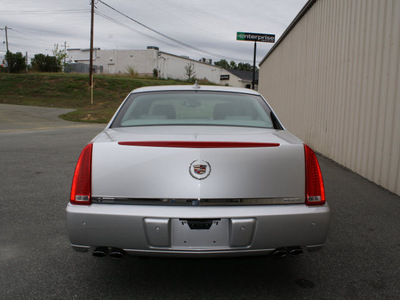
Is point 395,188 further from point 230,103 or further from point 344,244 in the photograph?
point 230,103

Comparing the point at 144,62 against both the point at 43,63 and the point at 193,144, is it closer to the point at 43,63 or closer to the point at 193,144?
the point at 43,63

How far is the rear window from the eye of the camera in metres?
3.09

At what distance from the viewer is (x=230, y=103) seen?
3441mm

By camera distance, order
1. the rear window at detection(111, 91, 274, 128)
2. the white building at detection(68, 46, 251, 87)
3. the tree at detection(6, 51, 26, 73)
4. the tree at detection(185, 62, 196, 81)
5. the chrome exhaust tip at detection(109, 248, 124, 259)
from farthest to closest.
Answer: the tree at detection(185, 62, 196, 81) → the white building at detection(68, 46, 251, 87) → the tree at detection(6, 51, 26, 73) → the rear window at detection(111, 91, 274, 128) → the chrome exhaust tip at detection(109, 248, 124, 259)

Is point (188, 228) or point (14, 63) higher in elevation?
point (14, 63)

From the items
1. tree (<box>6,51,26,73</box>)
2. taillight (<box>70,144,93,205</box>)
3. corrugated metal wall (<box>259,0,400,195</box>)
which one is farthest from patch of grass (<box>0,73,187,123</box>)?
taillight (<box>70,144,93,205</box>)

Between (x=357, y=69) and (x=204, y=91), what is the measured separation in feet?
14.2

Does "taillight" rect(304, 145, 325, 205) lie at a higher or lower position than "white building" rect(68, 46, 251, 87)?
lower

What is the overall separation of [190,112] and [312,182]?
64.7 inches

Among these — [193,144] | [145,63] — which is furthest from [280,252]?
[145,63]

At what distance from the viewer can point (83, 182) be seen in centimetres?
234

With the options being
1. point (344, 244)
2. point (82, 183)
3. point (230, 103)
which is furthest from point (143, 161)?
point (344, 244)

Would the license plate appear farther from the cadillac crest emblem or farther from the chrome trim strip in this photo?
the cadillac crest emblem

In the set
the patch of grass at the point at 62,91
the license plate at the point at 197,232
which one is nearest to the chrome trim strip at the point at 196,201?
the license plate at the point at 197,232
